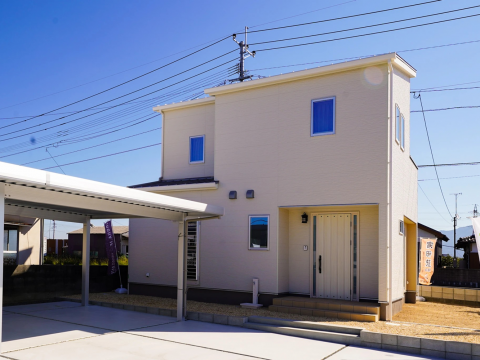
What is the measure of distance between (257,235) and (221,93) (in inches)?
160

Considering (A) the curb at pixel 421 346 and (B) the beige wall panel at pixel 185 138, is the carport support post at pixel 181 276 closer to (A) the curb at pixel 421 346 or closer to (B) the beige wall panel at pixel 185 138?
(B) the beige wall panel at pixel 185 138

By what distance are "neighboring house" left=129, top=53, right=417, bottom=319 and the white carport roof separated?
1620 mm

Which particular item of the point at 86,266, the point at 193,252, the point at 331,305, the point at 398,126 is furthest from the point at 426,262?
the point at 86,266

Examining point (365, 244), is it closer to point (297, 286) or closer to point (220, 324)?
point (297, 286)

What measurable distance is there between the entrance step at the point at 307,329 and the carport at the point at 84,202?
1.91m

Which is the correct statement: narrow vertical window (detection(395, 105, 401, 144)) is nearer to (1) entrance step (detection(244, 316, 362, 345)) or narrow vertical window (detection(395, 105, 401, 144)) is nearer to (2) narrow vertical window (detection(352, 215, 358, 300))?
(2) narrow vertical window (detection(352, 215, 358, 300))

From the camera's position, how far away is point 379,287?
32.0ft

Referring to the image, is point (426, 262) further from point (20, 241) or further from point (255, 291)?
point (20, 241)

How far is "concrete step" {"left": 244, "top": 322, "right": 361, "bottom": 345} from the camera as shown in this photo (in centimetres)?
831

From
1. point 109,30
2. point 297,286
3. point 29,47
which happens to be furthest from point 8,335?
point 29,47

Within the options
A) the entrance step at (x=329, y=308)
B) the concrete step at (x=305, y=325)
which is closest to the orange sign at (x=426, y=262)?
the entrance step at (x=329, y=308)

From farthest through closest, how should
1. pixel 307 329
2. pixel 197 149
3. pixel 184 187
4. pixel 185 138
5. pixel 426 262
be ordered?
pixel 185 138, pixel 197 149, pixel 426 262, pixel 184 187, pixel 307 329

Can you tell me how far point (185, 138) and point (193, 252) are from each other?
3734mm

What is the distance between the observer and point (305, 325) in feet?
29.8
